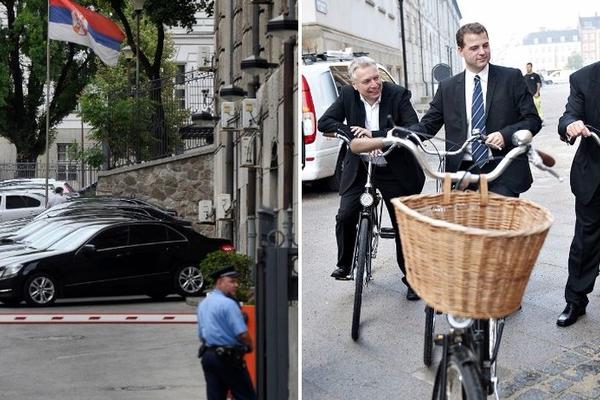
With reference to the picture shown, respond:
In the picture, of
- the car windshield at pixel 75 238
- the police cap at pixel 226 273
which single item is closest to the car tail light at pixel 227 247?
the police cap at pixel 226 273

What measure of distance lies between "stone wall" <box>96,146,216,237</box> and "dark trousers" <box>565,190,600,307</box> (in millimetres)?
1759

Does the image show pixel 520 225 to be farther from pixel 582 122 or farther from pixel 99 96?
pixel 99 96

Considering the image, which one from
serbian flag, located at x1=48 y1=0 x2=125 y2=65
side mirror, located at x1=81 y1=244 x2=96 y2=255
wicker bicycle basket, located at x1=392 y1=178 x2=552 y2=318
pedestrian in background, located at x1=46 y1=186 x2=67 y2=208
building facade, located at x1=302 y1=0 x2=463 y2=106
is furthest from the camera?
serbian flag, located at x1=48 y1=0 x2=125 y2=65

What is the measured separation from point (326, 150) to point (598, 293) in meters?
0.83

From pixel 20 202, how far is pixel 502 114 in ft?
9.27

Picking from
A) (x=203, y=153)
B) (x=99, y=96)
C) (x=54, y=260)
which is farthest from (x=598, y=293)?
(x=99, y=96)

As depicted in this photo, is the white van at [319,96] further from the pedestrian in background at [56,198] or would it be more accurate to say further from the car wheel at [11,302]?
the pedestrian in background at [56,198]

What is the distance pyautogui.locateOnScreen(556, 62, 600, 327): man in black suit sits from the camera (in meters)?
1.97

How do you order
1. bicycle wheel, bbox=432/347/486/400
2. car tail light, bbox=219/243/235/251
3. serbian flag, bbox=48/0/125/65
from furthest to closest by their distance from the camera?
serbian flag, bbox=48/0/125/65 < car tail light, bbox=219/243/235/251 < bicycle wheel, bbox=432/347/486/400

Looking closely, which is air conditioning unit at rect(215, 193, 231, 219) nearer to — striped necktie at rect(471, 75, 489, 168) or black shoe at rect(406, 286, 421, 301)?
black shoe at rect(406, 286, 421, 301)

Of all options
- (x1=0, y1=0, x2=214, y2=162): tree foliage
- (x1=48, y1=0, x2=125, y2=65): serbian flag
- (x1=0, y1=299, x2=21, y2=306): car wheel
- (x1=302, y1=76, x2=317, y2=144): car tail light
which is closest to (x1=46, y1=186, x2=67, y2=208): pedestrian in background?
(x1=0, y1=0, x2=214, y2=162): tree foliage

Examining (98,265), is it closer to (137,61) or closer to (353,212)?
(137,61)

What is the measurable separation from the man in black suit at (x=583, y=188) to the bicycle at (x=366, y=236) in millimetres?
453

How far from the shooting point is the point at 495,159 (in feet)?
5.68
